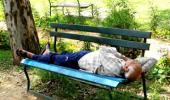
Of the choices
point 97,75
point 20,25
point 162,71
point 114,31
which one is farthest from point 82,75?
point 20,25

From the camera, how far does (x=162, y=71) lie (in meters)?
6.34

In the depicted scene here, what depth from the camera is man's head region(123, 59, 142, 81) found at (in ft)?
15.9

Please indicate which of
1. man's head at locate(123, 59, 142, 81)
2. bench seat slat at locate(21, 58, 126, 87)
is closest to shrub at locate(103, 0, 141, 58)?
bench seat slat at locate(21, 58, 126, 87)

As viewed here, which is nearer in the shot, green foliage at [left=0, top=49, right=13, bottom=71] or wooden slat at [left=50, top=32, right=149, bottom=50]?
wooden slat at [left=50, top=32, right=149, bottom=50]

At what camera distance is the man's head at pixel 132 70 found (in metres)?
4.83

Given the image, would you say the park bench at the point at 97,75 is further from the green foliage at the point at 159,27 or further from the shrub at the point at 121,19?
the green foliage at the point at 159,27

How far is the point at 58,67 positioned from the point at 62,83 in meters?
0.97

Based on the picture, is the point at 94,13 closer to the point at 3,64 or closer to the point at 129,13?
the point at 129,13

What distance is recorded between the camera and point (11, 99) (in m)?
6.12

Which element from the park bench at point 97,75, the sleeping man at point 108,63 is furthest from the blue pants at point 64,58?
the park bench at point 97,75

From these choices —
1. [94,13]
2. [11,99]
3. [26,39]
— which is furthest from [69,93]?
[94,13]

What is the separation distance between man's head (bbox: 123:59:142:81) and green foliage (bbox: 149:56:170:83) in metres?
1.39

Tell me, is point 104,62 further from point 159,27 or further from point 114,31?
point 159,27

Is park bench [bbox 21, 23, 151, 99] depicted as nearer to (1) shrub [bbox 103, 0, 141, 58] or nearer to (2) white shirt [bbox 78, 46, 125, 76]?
(2) white shirt [bbox 78, 46, 125, 76]
